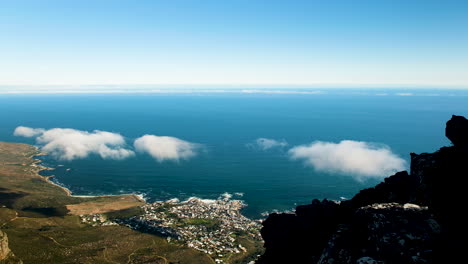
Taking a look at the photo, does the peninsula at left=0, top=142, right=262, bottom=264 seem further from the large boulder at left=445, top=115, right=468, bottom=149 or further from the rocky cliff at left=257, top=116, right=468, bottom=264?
the large boulder at left=445, top=115, right=468, bottom=149

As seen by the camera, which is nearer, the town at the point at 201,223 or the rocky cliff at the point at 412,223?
the rocky cliff at the point at 412,223

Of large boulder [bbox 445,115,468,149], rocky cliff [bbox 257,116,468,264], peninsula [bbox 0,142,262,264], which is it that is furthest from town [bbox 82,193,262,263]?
large boulder [bbox 445,115,468,149]

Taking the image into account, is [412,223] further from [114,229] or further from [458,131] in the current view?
[114,229]

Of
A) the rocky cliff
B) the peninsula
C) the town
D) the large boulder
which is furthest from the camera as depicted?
the town

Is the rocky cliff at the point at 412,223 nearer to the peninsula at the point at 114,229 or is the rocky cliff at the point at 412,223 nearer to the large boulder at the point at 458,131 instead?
Answer: the large boulder at the point at 458,131

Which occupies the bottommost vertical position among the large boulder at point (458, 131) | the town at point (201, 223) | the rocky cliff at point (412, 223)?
the town at point (201, 223)

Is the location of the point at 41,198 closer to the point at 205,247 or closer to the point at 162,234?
the point at 162,234

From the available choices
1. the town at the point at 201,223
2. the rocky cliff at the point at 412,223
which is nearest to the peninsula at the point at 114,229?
the town at the point at 201,223

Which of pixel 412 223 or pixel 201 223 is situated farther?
pixel 201 223

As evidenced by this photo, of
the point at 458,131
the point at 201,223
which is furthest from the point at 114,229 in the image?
the point at 458,131

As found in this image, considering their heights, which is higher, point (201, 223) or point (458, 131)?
point (458, 131)
